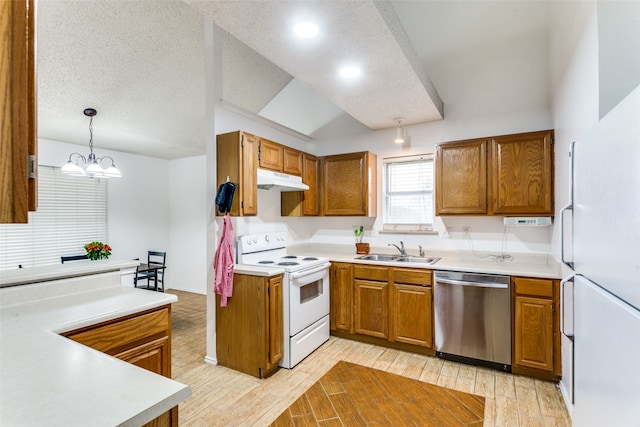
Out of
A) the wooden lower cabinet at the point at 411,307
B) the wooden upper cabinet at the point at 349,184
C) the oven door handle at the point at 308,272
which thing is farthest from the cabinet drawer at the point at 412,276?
the wooden upper cabinet at the point at 349,184

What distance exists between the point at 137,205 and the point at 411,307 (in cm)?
515

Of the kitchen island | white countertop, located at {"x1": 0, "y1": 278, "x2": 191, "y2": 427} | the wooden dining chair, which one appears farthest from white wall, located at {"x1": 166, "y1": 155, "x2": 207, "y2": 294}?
white countertop, located at {"x1": 0, "y1": 278, "x2": 191, "y2": 427}

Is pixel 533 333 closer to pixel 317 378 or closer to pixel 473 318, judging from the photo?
pixel 473 318

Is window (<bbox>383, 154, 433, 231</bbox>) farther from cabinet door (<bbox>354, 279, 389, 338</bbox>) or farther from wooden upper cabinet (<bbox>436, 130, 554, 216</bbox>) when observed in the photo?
cabinet door (<bbox>354, 279, 389, 338</bbox>)

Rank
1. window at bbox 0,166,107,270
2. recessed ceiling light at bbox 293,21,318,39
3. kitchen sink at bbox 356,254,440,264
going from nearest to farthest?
recessed ceiling light at bbox 293,21,318,39
kitchen sink at bbox 356,254,440,264
window at bbox 0,166,107,270

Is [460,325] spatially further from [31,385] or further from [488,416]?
[31,385]

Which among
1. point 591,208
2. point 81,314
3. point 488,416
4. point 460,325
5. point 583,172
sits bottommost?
point 488,416

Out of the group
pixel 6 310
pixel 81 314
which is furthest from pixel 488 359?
pixel 6 310

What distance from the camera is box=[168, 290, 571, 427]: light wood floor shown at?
2.23 metres

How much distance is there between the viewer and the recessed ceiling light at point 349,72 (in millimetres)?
2484

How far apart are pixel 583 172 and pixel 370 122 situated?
2.55 meters

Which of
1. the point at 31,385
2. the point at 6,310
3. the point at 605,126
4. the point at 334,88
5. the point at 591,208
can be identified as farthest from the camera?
the point at 334,88

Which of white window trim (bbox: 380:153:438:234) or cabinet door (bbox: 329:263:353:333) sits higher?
white window trim (bbox: 380:153:438:234)

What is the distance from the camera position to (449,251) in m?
3.63
